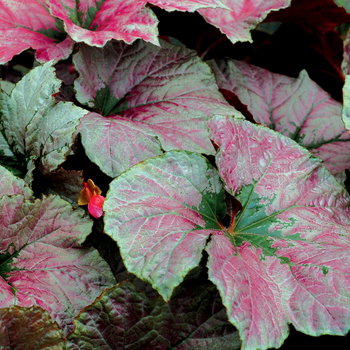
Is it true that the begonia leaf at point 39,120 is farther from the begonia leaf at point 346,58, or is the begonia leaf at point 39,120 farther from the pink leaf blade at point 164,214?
the begonia leaf at point 346,58

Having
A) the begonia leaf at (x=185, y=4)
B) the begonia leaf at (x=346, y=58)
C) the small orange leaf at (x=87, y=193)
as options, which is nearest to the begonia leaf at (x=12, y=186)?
the small orange leaf at (x=87, y=193)

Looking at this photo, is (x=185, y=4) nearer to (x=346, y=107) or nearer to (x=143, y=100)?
(x=143, y=100)

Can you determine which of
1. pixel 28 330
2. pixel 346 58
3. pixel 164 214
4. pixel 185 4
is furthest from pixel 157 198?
pixel 346 58

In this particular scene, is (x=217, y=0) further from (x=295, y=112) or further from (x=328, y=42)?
(x=328, y=42)

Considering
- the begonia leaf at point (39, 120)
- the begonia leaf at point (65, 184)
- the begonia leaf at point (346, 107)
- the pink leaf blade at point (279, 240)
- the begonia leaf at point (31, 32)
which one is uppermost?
the begonia leaf at point (31, 32)

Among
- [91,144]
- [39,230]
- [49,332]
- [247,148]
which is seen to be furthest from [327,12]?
[49,332]

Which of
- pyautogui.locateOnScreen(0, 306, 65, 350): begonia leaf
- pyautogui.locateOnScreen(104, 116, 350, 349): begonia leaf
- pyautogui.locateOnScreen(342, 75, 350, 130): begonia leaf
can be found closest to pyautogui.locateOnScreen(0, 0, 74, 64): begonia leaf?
pyautogui.locateOnScreen(104, 116, 350, 349): begonia leaf
